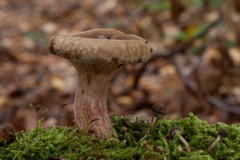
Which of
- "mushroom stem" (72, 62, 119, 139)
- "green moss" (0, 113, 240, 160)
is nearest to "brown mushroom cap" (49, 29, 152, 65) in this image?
"mushroom stem" (72, 62, 119, 139)

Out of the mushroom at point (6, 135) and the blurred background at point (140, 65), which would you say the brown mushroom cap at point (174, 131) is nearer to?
the mushroom at point (6, 135)

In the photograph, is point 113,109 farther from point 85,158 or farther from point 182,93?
point 85,158

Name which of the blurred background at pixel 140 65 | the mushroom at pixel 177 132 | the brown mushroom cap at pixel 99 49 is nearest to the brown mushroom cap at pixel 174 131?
the mushroom at pixel 177 132

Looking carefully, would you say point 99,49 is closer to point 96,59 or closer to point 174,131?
point 96,59

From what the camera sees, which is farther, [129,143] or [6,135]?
[129,143]

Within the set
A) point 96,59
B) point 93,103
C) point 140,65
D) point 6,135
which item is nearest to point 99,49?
point 96,59

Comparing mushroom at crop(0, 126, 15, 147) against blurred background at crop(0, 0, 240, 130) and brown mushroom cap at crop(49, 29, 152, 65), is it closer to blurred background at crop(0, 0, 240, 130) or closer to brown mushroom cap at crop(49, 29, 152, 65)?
brown mushroom cap at crop(49, 29, 152, 65)
